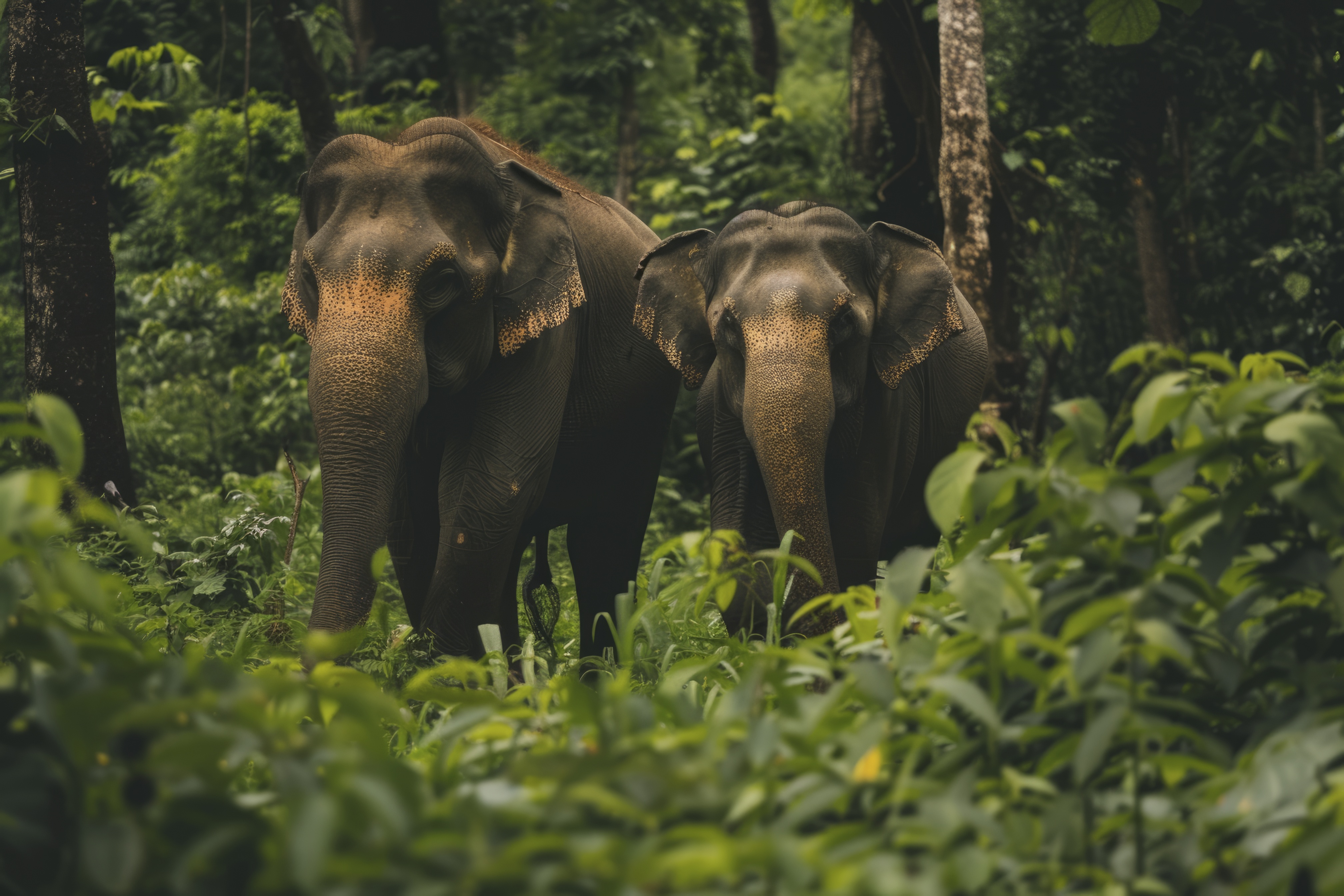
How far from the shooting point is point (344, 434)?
3.81 m

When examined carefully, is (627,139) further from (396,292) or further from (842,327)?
(396,292)

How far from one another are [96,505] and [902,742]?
3.76 ft

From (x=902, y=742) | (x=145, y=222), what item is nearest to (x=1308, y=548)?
(x=902, y=742)

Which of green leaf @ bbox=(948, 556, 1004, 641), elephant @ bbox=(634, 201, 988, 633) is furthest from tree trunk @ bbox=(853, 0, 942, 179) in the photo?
green leaf @ bbox=(948, 556, 1004, 641)

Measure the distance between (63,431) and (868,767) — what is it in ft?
3.65

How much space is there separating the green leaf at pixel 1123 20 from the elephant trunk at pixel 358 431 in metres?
2.12

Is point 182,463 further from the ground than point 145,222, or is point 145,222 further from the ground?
point 145,222

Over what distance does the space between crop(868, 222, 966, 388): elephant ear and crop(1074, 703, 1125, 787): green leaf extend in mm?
2792

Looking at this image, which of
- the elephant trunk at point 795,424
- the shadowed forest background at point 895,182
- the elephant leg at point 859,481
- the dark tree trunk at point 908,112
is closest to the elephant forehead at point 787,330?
the elephant trunk at point 795,424

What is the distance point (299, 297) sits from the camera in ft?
14.3

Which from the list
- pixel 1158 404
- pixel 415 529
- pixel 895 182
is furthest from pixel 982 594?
A: pixel 895 182

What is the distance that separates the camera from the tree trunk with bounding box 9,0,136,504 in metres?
5.43

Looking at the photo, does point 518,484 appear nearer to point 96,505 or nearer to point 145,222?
point 96,505

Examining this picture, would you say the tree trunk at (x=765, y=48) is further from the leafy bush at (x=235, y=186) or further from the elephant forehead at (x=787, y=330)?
the elephant forehead at (x=787, y=330)
